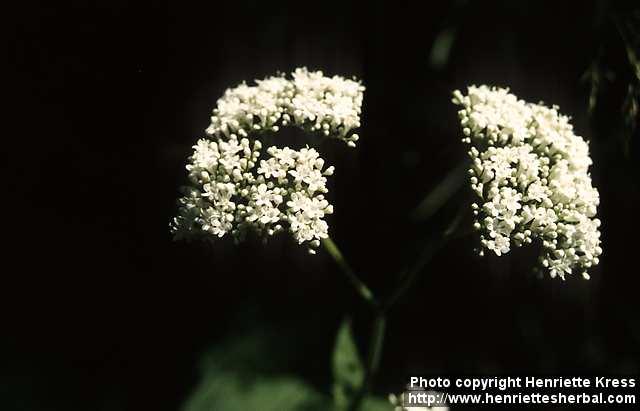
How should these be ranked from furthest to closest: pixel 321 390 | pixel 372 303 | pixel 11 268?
1. pixel 11 268
2. pixel 321 390
3. pixel 372 303

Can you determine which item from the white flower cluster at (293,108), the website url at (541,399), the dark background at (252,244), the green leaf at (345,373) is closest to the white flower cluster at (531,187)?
the white flower cluster at (293,108)

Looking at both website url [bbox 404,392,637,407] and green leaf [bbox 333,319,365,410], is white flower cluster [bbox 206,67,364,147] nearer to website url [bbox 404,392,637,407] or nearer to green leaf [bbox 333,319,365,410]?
green leaf [bbox 333,319,365,410]

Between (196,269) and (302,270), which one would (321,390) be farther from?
(196,269)

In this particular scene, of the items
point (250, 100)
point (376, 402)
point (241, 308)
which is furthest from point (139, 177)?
point (376, 402)

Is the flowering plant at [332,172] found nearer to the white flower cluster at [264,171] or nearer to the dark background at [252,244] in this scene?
the white flower cluster at [264,171]

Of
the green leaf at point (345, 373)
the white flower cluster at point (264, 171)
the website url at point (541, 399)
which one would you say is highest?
the white flower cluster at point (264, 171)

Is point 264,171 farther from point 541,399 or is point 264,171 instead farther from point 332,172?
point 541,399
